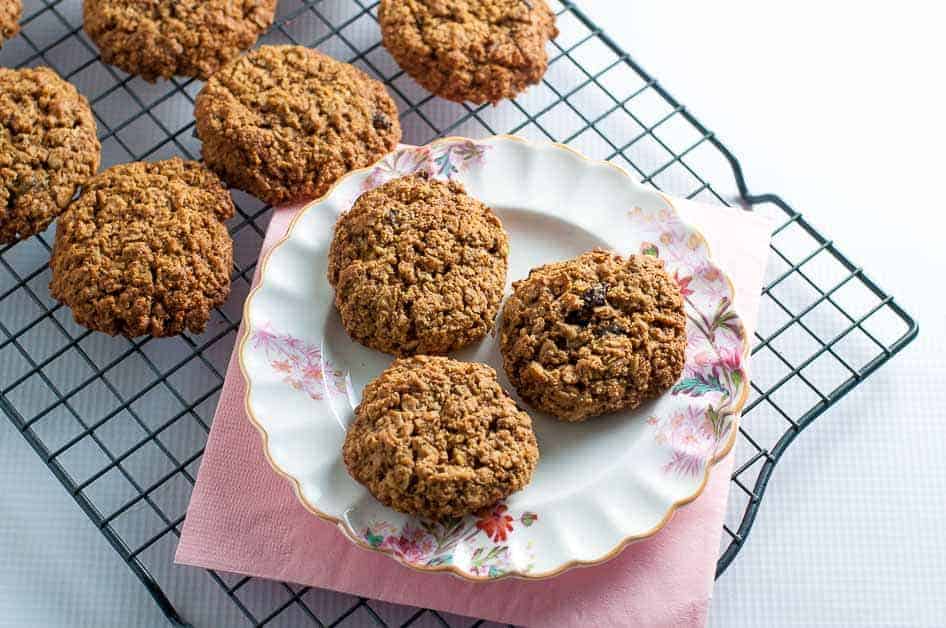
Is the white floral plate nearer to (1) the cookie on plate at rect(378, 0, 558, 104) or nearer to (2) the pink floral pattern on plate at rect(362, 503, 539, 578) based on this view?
(2) the pink floral pattern on plate at rect(362, 503, 539, 578)

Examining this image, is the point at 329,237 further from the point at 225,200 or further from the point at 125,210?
the point at 125,210

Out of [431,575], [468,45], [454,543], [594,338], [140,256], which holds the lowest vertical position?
[431,575]

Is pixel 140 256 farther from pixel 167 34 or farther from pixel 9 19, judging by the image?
pixel 9 19

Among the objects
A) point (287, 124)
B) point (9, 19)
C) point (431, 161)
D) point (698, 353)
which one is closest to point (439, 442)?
point (698, 353)

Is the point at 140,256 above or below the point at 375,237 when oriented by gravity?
below

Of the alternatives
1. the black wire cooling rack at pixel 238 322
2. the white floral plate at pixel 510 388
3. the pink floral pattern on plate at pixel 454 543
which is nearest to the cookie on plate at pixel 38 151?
the black wire cooling rack at pixel 238 322

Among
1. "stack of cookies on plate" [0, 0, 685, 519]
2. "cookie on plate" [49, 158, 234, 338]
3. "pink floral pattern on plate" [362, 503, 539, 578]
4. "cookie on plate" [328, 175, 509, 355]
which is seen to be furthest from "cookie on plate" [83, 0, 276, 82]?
"pink floral pattern on plate" [362, 503, 539, 578]
